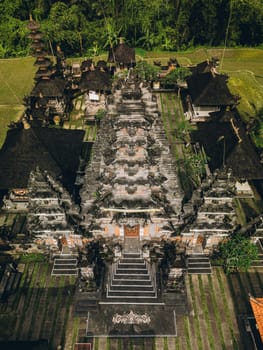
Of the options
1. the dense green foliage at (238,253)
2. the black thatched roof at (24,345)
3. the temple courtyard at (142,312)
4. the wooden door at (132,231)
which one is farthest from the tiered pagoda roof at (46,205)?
the dense green foliage at (238,253)

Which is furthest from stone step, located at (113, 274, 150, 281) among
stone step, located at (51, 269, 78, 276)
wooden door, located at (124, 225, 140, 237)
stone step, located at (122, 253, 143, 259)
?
stone step, located at (51, 269, 78, 276)

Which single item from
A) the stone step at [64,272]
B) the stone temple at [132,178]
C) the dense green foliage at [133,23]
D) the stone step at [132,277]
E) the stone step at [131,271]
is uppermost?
the dense green foliage at [133,23]

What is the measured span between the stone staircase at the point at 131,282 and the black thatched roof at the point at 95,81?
28055mm

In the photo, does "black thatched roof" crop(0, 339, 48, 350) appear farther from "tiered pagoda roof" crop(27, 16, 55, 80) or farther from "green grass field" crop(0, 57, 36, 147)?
"tiered pagoda roof" crop(27, 16, 55, 80)

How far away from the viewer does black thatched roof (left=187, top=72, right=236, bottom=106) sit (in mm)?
39594

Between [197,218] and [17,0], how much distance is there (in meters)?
60.3

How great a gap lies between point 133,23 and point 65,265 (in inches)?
2062

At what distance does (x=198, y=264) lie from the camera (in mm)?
26391

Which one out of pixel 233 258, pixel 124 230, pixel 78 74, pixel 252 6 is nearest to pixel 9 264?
pixel 124 230

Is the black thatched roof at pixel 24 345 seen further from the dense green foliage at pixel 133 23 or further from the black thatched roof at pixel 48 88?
the dense green foliage at pixel 133 23

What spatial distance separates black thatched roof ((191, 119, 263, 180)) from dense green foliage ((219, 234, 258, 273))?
317 inches

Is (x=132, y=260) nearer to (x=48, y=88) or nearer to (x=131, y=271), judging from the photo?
(x=131, y=271)

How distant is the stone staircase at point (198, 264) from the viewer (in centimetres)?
2604

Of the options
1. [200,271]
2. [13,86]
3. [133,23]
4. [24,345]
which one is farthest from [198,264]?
[133,23]
